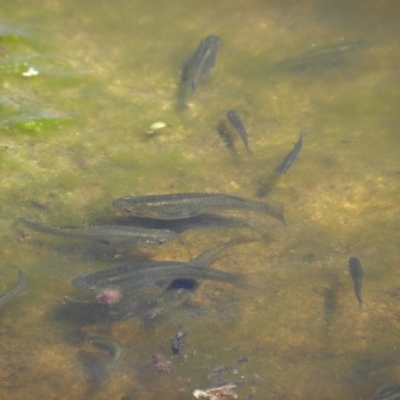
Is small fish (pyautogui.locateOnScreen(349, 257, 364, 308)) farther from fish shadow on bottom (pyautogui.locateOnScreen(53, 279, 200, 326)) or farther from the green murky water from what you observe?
fish shadow on bottom (pyautogui.locateOnScreen(53, 279, 200, 326))

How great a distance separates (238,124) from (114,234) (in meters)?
2.85

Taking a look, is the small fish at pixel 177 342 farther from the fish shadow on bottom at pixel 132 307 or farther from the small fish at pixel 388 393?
the small fish at pixel 388 393

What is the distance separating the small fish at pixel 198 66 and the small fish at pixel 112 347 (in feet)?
15.2

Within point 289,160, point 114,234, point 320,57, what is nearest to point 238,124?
point 289,160

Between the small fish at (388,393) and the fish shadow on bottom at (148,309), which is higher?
the small fish at (388,393)

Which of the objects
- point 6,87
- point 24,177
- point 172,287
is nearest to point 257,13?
point 6,87

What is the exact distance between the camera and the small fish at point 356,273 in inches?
229

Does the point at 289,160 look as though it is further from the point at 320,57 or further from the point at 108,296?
the point at 108,296

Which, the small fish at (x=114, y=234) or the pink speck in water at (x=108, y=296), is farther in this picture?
the small fish at (x=114, y=234)

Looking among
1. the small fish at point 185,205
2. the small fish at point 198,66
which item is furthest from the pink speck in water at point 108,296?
the small fish at point 198,66

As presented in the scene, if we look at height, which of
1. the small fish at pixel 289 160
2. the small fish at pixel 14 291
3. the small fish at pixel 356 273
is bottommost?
the small fish at pixel 14 291

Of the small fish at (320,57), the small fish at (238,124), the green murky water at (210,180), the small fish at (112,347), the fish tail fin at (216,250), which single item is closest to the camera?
the small fish at (112,347)

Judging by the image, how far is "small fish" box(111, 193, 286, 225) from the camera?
265 inches

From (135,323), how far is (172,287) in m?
0.60
